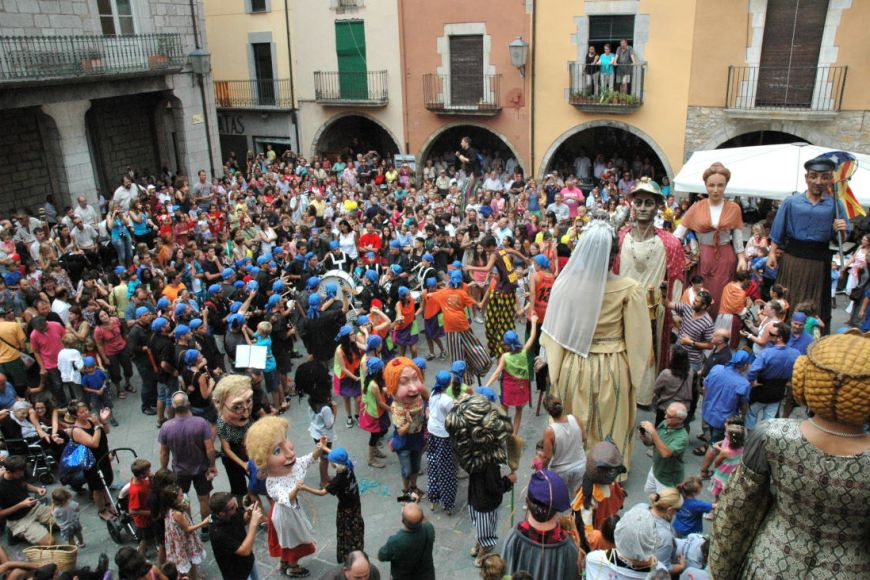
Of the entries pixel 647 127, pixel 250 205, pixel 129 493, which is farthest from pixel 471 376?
pixel 647 127

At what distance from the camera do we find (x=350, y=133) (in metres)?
24.3

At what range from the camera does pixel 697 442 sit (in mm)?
7504

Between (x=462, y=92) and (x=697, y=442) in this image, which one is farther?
(x=462, y=92)

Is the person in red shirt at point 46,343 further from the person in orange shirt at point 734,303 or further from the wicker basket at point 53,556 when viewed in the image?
the person in orange shirt at point 734,303

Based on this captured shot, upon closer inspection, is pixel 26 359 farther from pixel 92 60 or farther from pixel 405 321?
pixel 92 60

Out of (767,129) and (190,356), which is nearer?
(190,356)

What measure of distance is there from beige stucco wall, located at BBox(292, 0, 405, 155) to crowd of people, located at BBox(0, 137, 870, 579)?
9891 mm

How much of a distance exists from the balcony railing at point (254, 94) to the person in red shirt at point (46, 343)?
1555 cm

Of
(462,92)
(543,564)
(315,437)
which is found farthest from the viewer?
(462,92)

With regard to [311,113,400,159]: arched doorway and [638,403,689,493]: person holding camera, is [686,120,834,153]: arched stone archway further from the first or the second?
[638,403,689,493]: person holding camera

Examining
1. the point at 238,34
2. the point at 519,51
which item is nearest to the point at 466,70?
the point at 519,51

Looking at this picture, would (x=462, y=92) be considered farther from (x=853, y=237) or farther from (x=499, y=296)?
(x=499, y=296)

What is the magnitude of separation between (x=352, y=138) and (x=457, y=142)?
4276 millimetres

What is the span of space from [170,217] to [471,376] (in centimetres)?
821
